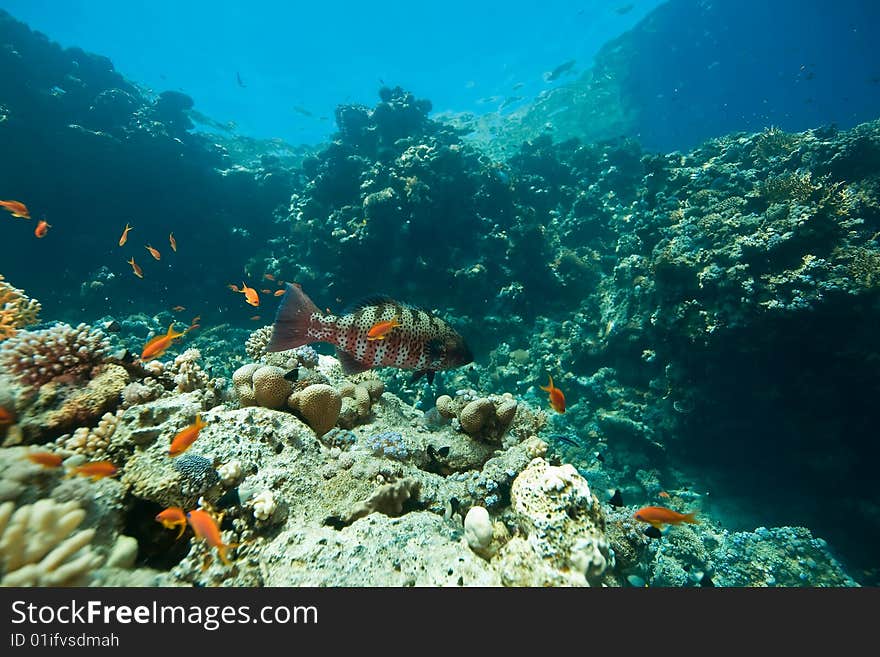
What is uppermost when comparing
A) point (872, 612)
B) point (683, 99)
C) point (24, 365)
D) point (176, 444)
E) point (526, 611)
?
point (683, 99)

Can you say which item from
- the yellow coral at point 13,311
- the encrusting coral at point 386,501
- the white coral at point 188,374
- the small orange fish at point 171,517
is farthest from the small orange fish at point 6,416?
the encrusting coral at point 386,501

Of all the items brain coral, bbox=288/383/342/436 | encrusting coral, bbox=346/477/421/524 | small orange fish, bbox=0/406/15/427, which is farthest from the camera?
brain coral, bbox=288/383/342/436

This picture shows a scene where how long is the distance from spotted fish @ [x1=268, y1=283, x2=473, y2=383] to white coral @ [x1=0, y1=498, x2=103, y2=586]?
5.32 ft

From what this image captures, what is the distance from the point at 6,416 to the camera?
9.29 ft

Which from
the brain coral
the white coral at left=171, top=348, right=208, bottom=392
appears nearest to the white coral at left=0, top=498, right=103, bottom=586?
the brain coral

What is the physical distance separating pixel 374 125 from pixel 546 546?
20.3m

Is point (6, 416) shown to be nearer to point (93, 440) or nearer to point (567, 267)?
point (93, 440)

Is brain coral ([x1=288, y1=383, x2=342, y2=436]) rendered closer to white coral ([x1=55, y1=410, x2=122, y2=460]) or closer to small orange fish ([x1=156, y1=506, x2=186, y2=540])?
white coral ([x1=55, y1=410, x2=122, y2=460])

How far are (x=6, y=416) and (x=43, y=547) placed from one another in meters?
1.59

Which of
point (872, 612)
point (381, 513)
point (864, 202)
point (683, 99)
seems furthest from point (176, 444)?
point (683, 99)

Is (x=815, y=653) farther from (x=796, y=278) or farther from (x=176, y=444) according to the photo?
(x=796, y=278)

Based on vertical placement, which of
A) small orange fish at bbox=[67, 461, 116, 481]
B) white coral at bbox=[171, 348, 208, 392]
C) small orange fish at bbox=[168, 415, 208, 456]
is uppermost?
white coral at bbox=[171, 348, 208, 392]

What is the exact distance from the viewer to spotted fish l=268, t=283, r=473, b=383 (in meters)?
3.19

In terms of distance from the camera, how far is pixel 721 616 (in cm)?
222
